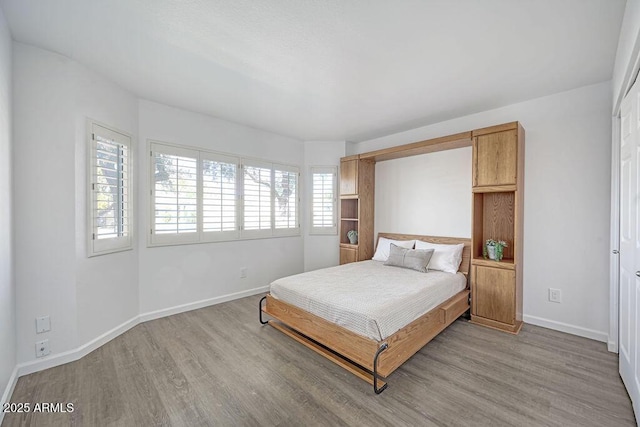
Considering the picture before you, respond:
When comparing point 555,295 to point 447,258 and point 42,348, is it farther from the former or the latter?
point 42,348

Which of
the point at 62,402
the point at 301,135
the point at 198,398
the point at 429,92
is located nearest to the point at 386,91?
the point at 429,92

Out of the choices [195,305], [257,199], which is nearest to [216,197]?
[257,199]

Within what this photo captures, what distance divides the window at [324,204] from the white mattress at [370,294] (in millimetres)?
1374

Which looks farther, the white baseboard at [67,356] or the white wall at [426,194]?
the white wall at [426,194]

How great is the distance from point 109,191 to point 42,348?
56.6 inches

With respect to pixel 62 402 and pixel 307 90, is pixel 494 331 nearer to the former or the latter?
pixel 307 90

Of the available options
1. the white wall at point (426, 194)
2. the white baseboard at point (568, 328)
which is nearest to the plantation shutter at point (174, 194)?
the white wall at point (426, 194)

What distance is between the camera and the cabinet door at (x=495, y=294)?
2884 mm

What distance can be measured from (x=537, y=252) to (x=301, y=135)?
12.0ft

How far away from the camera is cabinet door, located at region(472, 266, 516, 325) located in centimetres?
288

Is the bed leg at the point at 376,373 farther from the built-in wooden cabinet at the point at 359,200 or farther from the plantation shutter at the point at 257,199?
the plantation shutter at the point at 257,199

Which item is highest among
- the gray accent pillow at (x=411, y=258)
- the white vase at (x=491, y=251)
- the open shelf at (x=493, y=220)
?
the open shelf at (x=493, y=220)

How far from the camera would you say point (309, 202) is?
189 inches

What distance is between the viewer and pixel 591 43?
6.75ft
